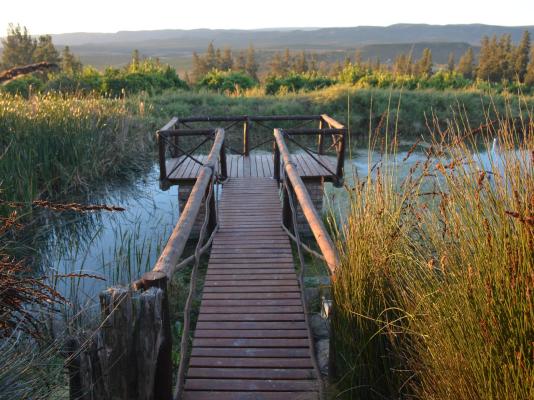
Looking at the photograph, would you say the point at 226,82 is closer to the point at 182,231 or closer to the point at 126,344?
the point at 182,231

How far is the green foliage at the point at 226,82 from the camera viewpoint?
18719 millimetres

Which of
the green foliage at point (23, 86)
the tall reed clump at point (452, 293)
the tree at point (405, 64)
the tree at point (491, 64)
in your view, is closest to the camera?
the tall reed clump at point (452, 293)

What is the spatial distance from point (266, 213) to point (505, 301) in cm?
437

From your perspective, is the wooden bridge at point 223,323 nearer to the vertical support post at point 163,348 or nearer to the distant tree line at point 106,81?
the vertical support post at point 163,348

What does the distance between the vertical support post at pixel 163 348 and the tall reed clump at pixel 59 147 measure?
418cm

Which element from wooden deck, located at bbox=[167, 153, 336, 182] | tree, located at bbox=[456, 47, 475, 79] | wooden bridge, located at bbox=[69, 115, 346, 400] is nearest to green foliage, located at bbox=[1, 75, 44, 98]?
wooden deck, located at bbox=[167, 153, 336, 182]

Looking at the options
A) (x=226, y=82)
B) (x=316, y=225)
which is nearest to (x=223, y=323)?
(x=316, y=225)

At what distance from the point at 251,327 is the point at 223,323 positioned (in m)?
0.19

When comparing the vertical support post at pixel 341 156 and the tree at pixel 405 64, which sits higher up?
the tree at pixel 405 64

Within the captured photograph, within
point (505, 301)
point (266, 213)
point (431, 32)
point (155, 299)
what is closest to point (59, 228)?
point (266, 213)

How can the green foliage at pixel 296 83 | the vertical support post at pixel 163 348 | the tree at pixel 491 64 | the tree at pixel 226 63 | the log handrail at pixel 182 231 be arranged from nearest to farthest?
the vertical support post at pixel 163 348 → the log handrail at pixel 182 231 → the green foliage at pixel 296 83 → the tree at pixel 491 64 → the tree at pixel 226 63

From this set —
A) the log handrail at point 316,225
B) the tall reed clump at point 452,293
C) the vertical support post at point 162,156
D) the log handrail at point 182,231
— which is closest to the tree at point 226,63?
the vertical support post at point 162,156

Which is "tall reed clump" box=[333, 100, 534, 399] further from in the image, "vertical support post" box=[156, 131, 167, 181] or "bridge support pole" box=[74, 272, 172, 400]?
"vertical support post" box=[156, 131, 167, 181]

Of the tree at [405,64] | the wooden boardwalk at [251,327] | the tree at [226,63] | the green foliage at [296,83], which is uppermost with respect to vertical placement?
the tree at [226,63]
